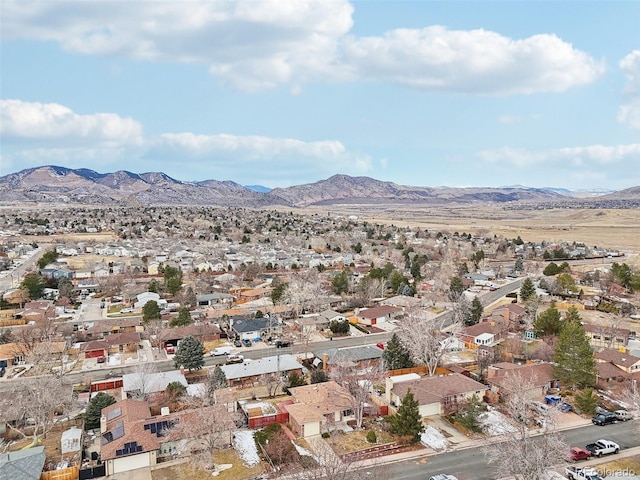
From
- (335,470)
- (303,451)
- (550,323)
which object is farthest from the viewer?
(550,323)

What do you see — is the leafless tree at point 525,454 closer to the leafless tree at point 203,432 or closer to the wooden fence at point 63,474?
the leafless tree at point 203,432

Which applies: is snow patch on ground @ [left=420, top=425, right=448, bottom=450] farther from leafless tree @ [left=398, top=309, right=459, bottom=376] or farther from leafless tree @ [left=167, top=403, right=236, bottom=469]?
leafless tree @ [left=167, top=403, right=236, bottom=469]

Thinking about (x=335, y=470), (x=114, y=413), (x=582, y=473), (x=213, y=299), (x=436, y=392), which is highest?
(x=335, y=470)

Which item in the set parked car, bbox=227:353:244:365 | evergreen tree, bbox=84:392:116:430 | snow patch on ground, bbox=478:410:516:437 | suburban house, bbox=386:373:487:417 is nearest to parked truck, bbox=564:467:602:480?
snow patch on ground, bbox=478:410:516:437

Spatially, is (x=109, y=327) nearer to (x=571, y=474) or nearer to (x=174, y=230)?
(x=571, y=474)

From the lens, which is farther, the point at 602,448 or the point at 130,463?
the point at 602,448

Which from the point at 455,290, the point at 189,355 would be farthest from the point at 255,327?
the point at 455,290

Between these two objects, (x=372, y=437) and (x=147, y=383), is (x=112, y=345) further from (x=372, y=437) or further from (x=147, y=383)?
(x=372, y=437)
